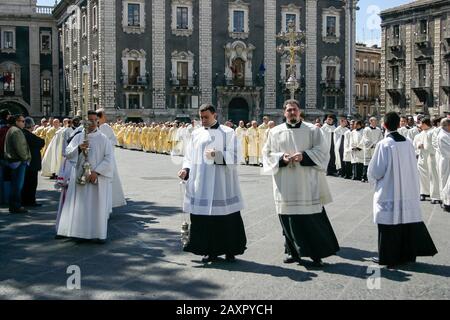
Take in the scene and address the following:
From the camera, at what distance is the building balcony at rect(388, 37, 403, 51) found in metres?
49.4

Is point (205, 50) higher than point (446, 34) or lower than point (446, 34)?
lower

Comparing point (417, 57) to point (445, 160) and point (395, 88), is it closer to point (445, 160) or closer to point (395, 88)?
point (395, 88)

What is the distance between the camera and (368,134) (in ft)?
56.0

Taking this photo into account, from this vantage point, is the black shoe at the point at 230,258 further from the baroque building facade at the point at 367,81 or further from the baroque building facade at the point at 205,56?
the baroque building facade at the point at 367,81

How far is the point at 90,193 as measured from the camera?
8.74 m

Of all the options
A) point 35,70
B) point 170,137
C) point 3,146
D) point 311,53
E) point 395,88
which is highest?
point 311,53

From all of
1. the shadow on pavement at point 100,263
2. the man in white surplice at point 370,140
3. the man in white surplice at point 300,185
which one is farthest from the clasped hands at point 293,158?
the man in white surplice at point 370,140

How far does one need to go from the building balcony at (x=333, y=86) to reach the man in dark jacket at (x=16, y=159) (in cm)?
3877

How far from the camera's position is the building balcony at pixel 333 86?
4849 centimetres

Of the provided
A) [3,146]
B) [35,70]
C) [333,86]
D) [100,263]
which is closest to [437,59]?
[333,86]

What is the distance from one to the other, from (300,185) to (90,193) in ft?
9.76
